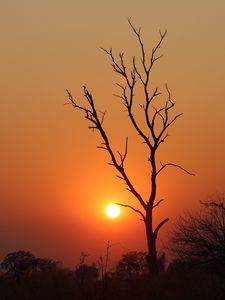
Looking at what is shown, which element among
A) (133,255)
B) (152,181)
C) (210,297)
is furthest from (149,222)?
(133,255)

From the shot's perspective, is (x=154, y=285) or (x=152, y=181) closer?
(x=154, y=285)

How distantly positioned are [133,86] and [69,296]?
323 inches

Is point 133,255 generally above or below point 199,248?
above

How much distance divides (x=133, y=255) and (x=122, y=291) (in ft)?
50.5

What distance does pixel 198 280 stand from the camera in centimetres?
2441

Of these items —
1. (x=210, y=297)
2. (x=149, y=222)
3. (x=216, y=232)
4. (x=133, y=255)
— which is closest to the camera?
(x=210, y=297)

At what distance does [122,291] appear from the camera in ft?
79.5

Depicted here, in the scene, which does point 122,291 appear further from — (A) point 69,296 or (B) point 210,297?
(B) point 210,297

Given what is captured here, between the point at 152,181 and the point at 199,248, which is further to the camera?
the point at 152,181

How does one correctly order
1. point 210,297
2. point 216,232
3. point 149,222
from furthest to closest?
point 149,222 → point 216,232 → point 210,297

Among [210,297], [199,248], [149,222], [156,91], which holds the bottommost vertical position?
[210,297]

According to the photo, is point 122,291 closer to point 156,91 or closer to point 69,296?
point 69,296

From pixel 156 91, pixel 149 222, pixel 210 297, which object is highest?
pixel 156 91

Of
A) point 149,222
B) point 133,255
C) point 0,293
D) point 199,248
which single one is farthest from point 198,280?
point 133,255
